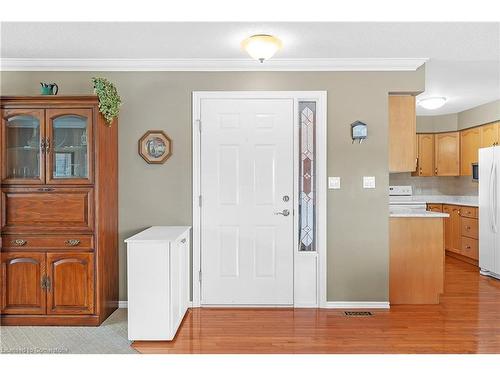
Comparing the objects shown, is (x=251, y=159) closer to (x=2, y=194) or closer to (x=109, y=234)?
(x=109, y=234)

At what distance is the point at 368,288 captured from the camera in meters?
3.65

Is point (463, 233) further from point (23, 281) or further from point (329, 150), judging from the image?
point (23, 281)

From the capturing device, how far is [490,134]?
217 inches

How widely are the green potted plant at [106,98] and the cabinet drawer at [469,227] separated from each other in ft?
16.5

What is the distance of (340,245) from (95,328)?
90.9 inches

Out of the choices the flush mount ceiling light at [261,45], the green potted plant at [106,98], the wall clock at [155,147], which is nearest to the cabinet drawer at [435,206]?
the flush mount ceiling light at [261,45]

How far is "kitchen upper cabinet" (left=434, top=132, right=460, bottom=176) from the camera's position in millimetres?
6262

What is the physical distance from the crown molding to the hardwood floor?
232 cm

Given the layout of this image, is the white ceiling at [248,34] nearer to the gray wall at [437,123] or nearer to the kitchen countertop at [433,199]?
the gray wall at [437,123]

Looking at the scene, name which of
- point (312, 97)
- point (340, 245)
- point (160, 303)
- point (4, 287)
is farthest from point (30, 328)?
point (312, 97)

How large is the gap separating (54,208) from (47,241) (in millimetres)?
284

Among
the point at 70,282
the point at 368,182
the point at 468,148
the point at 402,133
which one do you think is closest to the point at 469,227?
the point at 468,148

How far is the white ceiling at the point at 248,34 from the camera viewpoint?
9.34 feet

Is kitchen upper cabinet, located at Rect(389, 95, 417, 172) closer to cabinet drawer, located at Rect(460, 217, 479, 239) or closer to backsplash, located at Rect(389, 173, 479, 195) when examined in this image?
cabinet drawer, located at Rect(460, 217, 479, 239)
